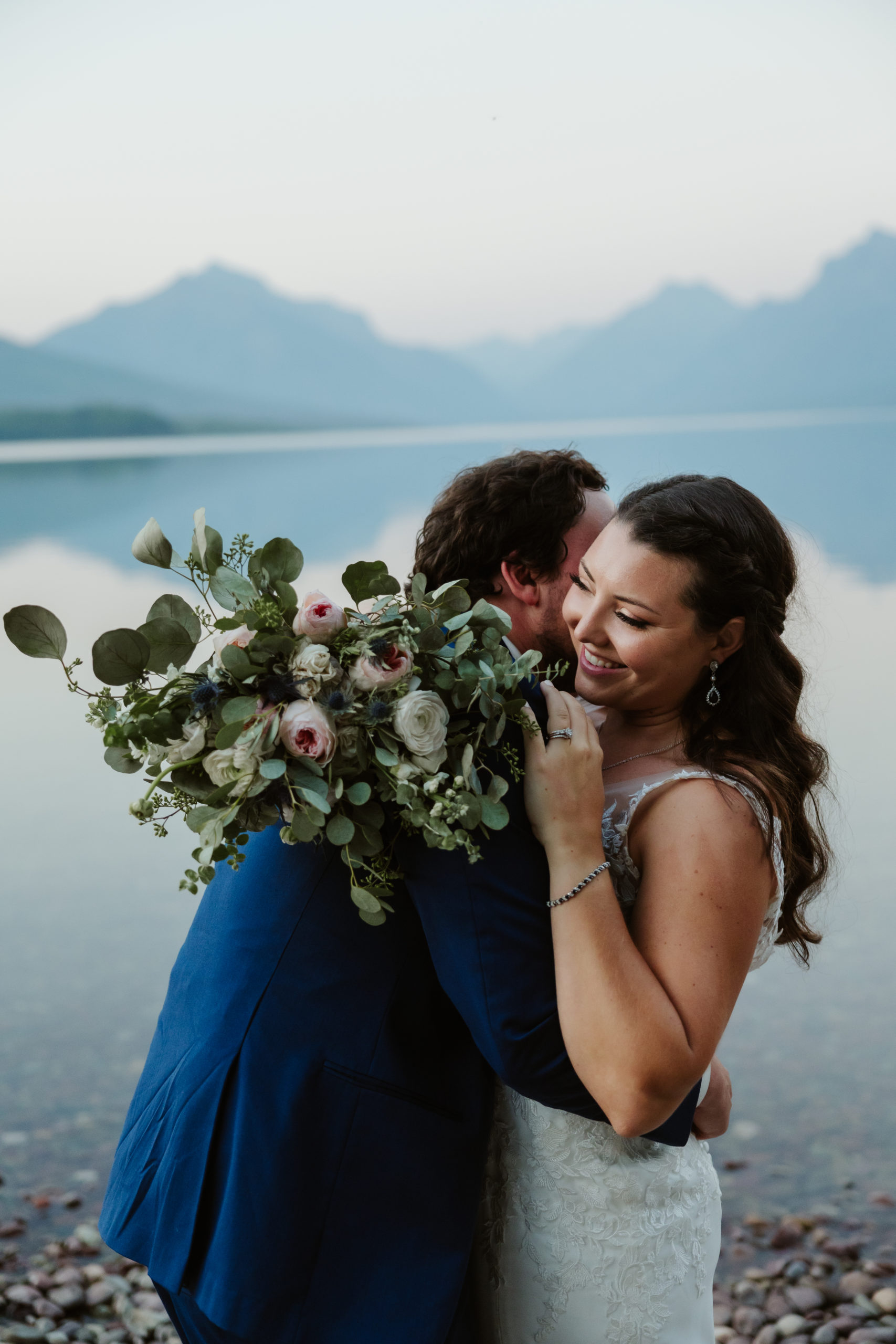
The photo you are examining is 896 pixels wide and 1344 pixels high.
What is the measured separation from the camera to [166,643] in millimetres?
1655

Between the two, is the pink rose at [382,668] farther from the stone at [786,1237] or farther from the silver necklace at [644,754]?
the stone at [786,1237]

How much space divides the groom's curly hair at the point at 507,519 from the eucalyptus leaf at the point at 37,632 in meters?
1.10

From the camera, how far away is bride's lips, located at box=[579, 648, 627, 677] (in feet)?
6.93

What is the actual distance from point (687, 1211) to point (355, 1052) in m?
0.81

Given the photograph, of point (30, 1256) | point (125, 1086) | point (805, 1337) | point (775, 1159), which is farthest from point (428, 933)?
point (125, 1086)

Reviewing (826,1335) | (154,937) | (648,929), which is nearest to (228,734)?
(648,929)

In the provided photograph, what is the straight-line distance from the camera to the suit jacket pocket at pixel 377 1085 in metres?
1.78

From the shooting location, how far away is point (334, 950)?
5.93ft

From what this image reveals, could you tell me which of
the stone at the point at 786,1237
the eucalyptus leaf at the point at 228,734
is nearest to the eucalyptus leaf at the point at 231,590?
the eucalyptus leaf at the point at 228,734

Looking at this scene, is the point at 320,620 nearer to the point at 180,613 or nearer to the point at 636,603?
the point at 180,613

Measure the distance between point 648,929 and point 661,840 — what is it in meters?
0.16

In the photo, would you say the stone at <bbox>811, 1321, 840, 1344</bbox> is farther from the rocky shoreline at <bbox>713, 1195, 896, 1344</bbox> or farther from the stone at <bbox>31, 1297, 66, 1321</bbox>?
the stone at <bbox>31, 1297, 66, 1321</bbox>

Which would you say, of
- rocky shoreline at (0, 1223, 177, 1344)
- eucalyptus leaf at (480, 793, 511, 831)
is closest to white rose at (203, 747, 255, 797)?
eucalyptus leaf at (480, 793, 511, 831)

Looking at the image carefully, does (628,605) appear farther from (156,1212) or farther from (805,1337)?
(805,1337)
